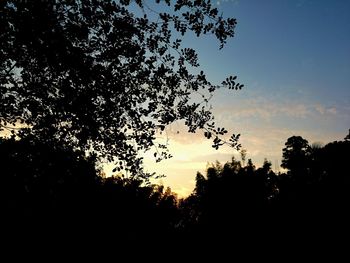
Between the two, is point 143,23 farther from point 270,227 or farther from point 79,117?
point 270,227

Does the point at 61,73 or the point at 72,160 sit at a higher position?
the point at 61,73

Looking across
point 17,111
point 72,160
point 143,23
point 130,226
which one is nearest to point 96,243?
point 130,226

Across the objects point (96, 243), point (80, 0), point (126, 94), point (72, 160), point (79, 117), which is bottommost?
point (96, 243)

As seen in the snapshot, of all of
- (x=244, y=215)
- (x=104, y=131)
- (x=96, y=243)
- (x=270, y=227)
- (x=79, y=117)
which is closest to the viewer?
(x=79, y=117)

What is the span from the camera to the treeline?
32.3 feet

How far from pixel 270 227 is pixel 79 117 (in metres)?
19.0

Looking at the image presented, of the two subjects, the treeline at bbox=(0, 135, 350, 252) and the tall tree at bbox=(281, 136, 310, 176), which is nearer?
the treeline at bbox=(0, 135, 350, 252)

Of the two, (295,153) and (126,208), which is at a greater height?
(295,153)

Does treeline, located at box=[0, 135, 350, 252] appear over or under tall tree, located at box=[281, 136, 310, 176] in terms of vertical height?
under

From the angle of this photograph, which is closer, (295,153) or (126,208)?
(126,208)

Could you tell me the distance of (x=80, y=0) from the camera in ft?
29.4

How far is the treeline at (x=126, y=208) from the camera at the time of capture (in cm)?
984

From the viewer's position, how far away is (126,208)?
24.3 m

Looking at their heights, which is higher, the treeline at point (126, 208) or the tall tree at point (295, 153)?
the tall tree at point (295, 153)
